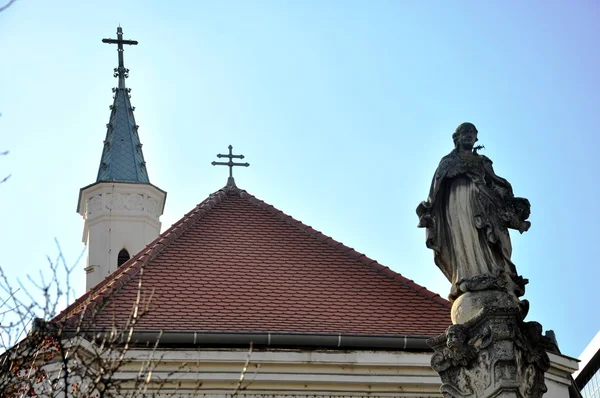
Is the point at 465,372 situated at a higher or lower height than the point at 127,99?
lower

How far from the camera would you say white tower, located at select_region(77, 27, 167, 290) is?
82.9 ft

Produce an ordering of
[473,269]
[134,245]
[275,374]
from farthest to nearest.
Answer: [134,245]
[275,374]
[473,269]

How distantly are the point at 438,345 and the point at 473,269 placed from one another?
2.02ft

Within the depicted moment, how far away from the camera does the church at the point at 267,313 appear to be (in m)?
14.1

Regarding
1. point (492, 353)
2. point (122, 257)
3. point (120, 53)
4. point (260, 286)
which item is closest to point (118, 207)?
point (122, 257)

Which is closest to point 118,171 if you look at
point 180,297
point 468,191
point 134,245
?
point 134,245

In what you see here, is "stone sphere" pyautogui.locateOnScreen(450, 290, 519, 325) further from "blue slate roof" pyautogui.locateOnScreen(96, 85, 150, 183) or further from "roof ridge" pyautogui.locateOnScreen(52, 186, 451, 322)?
"blue slate roof" pyautogui.locateOnScreen(96, 85, 150, 183)

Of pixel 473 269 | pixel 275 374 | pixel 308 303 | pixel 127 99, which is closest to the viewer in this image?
pixel 473 269

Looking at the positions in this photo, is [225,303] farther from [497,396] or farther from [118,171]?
[118,171]

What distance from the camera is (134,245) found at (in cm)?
2548

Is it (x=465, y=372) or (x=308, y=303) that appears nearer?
(x=465, y=372)

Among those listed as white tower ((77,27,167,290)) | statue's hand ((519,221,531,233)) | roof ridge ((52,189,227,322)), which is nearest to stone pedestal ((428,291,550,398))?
statue's hand ((519,221,531,233))

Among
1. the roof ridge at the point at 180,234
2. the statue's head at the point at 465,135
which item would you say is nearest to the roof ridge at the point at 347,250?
the roof ridge at the point at 180,234

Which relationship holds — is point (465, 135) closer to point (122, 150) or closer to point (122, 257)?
point (122, 257)
